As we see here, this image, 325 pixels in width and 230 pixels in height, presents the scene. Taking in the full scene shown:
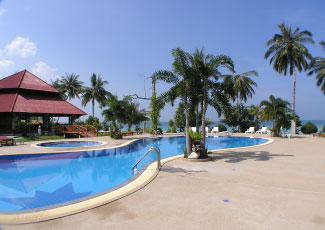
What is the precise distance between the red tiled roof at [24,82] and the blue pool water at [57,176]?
16.3m

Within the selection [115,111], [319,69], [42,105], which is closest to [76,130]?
[42,105]

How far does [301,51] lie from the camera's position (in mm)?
28203

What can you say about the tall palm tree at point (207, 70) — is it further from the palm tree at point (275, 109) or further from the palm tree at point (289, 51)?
the palm tree at point (289, 51)

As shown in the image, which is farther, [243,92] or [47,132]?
[243,92]

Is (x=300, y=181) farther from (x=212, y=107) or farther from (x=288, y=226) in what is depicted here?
(x=212, y=107)

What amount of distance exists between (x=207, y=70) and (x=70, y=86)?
133 ft

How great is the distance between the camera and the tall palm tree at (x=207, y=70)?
1041 cm

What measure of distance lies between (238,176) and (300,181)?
172 centimetres

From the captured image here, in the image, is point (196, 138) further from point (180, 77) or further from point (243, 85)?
point (243, 85)

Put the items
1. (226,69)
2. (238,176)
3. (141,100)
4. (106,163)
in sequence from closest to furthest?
(238,176) < (226,69) < (106,163) < (141,100)

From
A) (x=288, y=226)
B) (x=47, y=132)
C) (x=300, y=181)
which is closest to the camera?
(x=288, y=226)

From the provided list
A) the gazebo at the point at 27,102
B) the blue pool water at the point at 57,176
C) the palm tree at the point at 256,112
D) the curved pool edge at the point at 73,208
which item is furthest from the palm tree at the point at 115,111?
the palm tree at the point at 256,112

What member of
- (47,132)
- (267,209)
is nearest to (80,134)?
(47,132)

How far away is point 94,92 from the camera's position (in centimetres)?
4169
